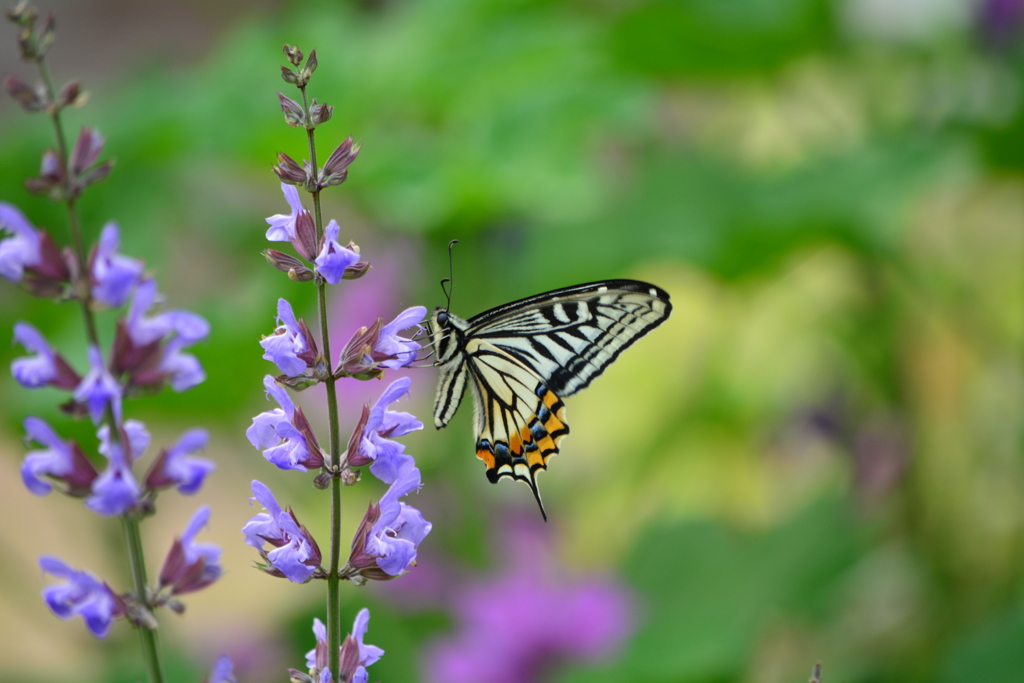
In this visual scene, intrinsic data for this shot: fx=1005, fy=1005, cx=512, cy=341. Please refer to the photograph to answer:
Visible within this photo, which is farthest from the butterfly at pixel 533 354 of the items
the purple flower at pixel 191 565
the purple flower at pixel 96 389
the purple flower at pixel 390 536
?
the purple flower at pixel 96 389

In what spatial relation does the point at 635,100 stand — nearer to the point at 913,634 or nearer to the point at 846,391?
the point at 846,391

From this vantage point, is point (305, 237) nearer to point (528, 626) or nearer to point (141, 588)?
point (141, 588)

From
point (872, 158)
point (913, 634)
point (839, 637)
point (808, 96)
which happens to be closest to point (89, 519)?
point (839, 637)

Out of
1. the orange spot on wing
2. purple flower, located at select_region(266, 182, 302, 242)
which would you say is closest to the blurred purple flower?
the orange spot on wing

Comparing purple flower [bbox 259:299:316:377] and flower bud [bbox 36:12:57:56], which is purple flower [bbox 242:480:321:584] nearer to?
purple flower [bbox 259:299:316:377]

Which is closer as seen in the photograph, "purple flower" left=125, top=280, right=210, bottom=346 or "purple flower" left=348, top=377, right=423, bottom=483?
"purple flower" left=125, top=280, right=210, bottom=346

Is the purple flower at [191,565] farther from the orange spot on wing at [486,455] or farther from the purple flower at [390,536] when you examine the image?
the orange spot on wing at [486,455]
